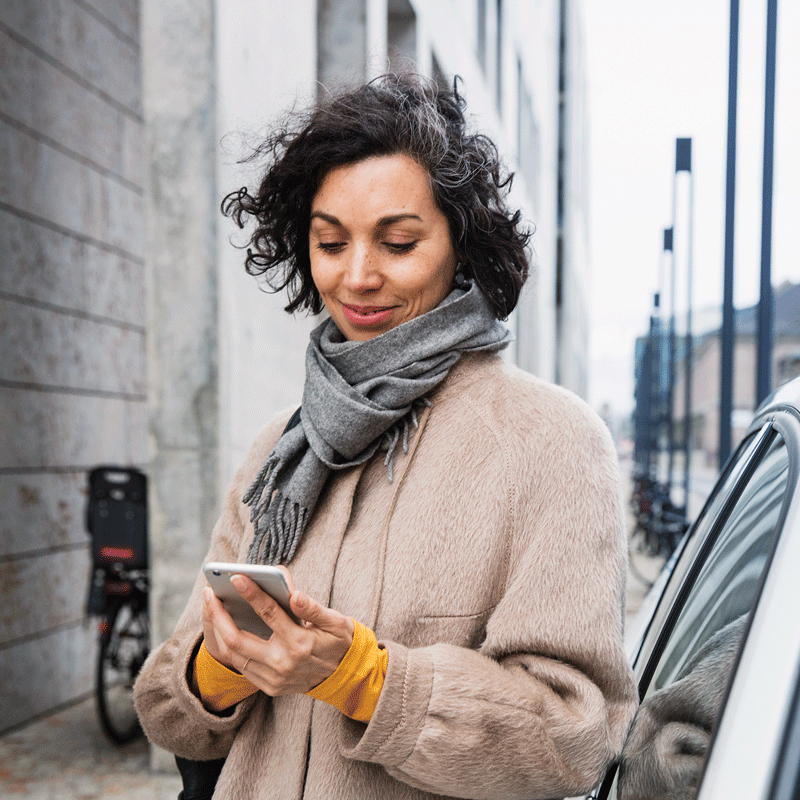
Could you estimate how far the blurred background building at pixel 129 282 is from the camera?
427 centimetres

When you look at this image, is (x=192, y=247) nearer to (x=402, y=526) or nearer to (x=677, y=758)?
(x=402, y=526)

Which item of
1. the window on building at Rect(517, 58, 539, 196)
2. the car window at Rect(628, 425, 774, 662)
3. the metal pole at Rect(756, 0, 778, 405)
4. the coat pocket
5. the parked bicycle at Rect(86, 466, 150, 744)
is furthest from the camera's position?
the window on building at Rect(517, 58, 539, 196)

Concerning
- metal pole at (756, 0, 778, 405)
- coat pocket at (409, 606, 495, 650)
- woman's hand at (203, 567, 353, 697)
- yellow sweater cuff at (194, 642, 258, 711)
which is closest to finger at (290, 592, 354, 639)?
woman's hand at (203, 567, 353, 697)

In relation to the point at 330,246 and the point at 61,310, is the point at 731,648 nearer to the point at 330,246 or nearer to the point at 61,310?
the point at 330,246

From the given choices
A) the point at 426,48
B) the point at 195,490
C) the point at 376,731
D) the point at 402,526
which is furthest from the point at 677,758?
the point at 426,48

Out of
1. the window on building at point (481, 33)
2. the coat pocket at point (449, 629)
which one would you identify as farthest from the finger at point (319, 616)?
the window on building at point (481, 33)

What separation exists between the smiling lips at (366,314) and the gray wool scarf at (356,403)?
39 millimetres

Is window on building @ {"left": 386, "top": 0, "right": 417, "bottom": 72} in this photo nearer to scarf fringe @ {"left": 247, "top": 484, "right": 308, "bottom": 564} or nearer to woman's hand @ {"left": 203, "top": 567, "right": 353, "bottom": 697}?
scarf fringe @ {"left": 247, "top": 484, "right": 308, "bottom": 564}

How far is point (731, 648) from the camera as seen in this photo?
111 cm

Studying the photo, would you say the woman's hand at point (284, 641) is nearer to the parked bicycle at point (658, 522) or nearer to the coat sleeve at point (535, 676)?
the coat sleeve at point (535, 676)

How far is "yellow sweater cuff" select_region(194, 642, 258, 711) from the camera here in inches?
58.1

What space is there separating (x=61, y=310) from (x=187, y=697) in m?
4.57

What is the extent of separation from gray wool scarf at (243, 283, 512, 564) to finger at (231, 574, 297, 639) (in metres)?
0.36

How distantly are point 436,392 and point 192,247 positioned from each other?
2914 mm
